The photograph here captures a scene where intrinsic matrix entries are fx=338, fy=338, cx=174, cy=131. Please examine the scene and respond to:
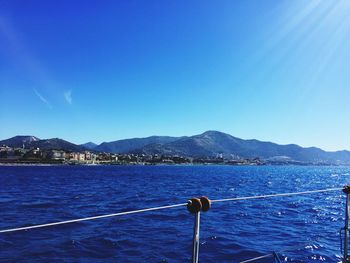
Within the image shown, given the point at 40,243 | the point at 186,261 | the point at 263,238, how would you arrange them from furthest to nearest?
the point at 263,238, the point at 40,243, the point at 186,261

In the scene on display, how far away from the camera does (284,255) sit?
1338cm

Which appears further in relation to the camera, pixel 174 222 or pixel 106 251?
pixel 174 222

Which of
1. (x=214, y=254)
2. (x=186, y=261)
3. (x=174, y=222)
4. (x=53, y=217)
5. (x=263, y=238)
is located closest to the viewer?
(x=186, y=261)

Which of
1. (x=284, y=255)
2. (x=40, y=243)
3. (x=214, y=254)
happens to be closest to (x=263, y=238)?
(x=284, y=255)

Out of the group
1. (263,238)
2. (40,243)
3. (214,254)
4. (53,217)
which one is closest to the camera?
(214,254)

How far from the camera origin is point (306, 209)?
26.9 m

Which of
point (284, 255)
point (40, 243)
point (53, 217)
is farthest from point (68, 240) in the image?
point (284, 255)

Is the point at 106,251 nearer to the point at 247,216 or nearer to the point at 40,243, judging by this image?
the point at 40,243

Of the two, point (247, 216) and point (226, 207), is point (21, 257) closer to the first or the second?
point (247, 216)

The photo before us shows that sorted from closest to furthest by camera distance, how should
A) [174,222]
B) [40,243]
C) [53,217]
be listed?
[40,243], [174,222], [53,217]

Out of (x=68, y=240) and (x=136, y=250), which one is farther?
(x=68, y=240)

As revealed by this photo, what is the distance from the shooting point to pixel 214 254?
13375mm

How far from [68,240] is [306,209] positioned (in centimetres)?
1932

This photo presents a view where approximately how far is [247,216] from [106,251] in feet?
38.2
